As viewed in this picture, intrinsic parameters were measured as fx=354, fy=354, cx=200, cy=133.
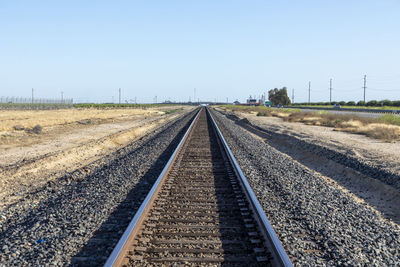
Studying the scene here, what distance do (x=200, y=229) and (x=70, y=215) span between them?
2.29 meters

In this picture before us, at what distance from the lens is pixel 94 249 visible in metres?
4.49

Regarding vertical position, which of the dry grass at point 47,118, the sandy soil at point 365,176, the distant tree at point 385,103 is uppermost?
the distant tree at point 385,103

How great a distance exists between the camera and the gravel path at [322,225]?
4402mm

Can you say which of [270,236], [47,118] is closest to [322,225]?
[270,236]

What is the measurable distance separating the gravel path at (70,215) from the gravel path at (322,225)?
95.0 inches

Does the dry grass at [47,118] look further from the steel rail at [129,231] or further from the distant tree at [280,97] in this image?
the distant tree at [280,97]

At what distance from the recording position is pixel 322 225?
5492 mm

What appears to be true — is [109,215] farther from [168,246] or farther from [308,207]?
[308,207]

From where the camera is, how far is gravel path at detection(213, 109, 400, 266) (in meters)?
4.40

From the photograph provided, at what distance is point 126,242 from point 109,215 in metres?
1.67

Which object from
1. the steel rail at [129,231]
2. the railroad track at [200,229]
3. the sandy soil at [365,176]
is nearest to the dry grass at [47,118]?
the sandy soil at [365,176]

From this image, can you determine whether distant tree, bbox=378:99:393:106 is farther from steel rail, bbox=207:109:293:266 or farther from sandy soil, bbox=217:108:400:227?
steel rail, bbox=207:109:293:266

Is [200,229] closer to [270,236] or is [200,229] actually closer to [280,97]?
[270,236]

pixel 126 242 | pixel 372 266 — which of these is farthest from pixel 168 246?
pixel 372 266
